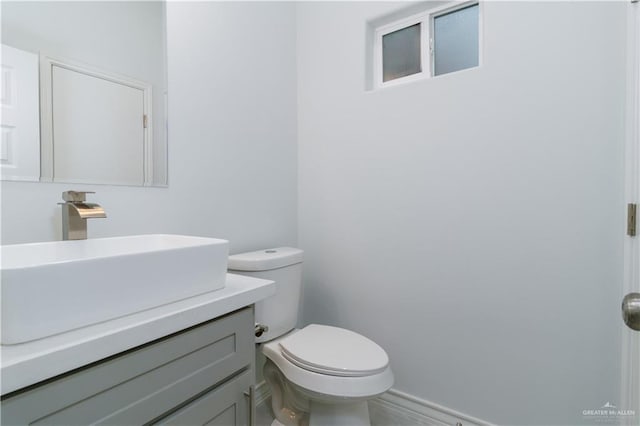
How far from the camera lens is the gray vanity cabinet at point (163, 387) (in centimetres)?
50

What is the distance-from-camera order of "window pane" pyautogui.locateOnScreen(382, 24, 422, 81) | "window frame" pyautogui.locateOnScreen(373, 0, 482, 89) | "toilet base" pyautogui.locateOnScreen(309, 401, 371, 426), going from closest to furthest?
1. "toilet base" pyautogui.locateOnScreen(309, 401, 371, 426)
2. "window frame" pyautogui.locateOnScreen(373, 0, 482, 89)
3. "window pane" pyautogui.locateOnScreen(382, 24, 422, 81)

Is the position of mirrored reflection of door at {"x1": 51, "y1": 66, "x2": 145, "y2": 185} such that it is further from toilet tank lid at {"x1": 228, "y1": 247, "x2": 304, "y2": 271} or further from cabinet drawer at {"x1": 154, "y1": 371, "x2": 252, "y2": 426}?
cabinet drawer at {"x1": 154, "y1": 371, "x2": 252, "y2": 426}

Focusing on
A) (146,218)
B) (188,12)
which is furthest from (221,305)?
(188,12)

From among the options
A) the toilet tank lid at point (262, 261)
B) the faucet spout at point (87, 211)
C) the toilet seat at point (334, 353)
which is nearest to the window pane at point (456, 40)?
the toilet tank lid at point (262, 261)

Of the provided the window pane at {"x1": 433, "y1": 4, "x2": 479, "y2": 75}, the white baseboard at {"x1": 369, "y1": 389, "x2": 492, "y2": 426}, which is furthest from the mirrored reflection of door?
the white baseboard at {"x1": 369, "y1": 389, "x2": 492, "y2": 426}

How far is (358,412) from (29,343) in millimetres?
1114

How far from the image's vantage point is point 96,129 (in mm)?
1017

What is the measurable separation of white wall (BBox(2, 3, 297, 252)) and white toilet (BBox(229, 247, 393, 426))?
0.24m

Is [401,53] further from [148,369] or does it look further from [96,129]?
[148,369]

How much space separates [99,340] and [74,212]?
0.46 metres

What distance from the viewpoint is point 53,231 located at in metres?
0.91

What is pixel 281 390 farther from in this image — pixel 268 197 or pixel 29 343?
pixel 29 343

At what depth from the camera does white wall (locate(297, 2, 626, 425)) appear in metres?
1.13

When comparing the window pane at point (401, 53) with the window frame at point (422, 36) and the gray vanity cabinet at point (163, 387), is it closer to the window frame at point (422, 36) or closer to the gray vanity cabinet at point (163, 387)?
the window frame at point (422, 36)
